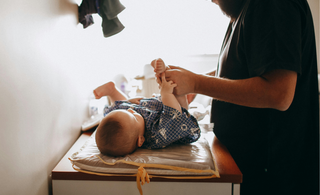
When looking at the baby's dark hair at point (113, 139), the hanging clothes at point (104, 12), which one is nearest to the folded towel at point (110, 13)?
the hanging clothes at point (104, 12)

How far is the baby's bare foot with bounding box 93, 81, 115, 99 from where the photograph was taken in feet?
4.13

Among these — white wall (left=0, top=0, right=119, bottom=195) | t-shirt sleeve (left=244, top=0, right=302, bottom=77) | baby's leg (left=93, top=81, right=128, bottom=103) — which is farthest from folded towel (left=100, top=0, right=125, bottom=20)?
t-shirt sleeve (left=244, top=0, right=302, bottom=77)

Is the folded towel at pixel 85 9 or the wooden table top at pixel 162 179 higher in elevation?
the folded towel at pixel 85 9

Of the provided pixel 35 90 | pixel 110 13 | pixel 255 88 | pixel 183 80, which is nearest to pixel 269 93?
pixel 255 88

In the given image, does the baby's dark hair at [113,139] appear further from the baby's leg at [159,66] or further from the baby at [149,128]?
the baby's leg at [159,66]

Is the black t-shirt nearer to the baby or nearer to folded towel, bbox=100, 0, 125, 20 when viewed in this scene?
the baby

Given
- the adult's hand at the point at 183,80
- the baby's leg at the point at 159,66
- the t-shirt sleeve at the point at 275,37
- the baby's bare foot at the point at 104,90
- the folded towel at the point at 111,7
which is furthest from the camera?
the folded towel at the point at 111,7

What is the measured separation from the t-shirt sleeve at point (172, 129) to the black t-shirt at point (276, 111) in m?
0.15

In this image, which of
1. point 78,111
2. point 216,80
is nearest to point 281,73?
point 216,80

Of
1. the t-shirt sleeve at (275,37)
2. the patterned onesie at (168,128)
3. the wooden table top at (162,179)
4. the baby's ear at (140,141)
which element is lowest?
the wooden table top at (162,179)

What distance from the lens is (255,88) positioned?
686 mm

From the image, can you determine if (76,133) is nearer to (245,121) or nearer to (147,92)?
(245,121)

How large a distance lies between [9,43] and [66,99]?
1.65ft

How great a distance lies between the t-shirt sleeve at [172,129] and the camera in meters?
0.93
